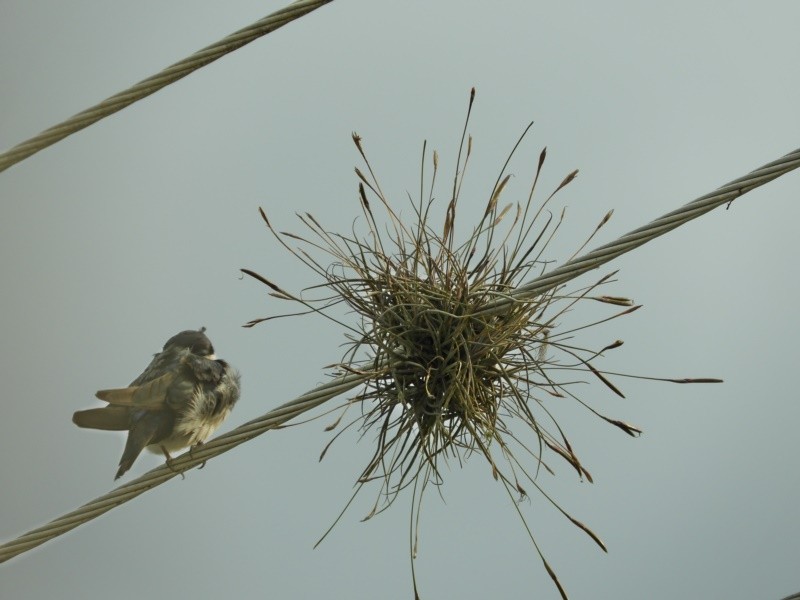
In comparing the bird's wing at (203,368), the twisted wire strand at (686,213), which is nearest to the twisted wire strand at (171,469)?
the twisted wire strand at (686,213)

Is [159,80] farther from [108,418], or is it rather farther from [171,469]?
[108,418]

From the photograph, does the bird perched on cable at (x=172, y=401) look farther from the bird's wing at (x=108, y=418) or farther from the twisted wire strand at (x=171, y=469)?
the twisted wire strand at (x=171, y=469)

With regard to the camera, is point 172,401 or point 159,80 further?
point 172,401

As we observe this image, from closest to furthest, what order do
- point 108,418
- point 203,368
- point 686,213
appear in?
point 686,213 < point 108,418 < point 203,368

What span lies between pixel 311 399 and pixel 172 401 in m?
1.18

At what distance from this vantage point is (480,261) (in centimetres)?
211

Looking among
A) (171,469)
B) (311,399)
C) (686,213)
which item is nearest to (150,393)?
(171,469)

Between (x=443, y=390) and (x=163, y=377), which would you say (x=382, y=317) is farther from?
(x=163, y=377)

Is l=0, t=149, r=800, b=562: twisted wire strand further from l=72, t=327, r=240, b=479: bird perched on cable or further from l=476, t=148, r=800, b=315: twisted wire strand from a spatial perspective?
l=72, t=327, r=240, b=479: bird perched on cable

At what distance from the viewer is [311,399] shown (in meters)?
1.84

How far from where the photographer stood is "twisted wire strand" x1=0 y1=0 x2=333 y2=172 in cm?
175

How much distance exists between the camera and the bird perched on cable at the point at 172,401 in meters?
2.82

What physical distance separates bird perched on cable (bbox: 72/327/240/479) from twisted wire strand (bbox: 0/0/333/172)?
1.11 metres

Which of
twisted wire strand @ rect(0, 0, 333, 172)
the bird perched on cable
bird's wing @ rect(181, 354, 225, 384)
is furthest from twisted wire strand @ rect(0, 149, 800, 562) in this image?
bird's wing @ rect(181, 354, 225, 384)
